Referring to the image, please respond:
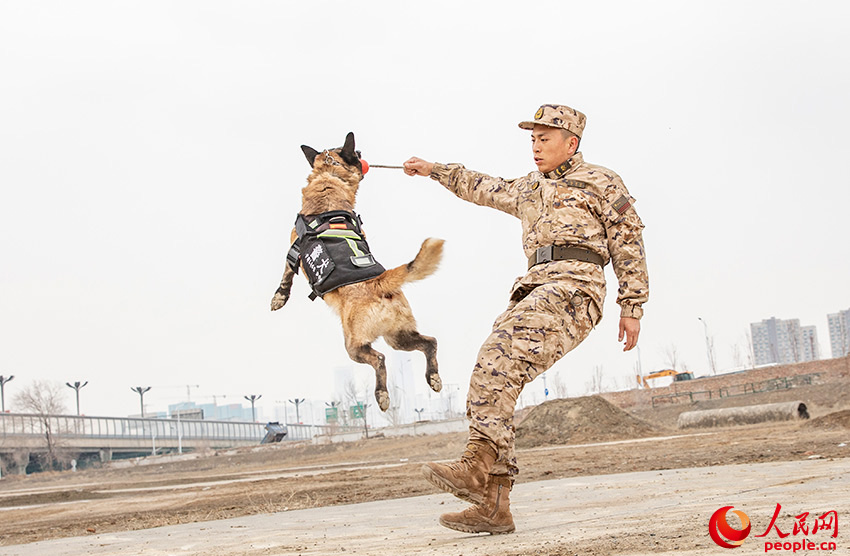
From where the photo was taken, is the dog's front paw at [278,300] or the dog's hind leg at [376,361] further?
the dog's front paw at [278,300]

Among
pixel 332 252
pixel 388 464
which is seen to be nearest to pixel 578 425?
pixel 388 464

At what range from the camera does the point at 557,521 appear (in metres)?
5.33

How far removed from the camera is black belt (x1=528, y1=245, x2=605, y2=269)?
4969mm

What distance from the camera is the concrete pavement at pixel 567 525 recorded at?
390 centimetres

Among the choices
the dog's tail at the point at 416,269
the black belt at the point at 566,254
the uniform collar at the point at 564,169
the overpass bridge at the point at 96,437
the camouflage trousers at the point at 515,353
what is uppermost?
the uniform collar at the point at 564,169

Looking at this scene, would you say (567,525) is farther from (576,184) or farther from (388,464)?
(388,464)

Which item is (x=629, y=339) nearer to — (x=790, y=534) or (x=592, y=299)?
(x=592, y=299)

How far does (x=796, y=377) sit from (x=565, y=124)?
5291cm

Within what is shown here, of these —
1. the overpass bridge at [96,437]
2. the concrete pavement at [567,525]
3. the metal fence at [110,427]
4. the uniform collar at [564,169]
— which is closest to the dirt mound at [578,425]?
the concrete pavement at [567,525]

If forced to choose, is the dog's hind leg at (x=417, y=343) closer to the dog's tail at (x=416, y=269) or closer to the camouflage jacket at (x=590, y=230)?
the dog's tail at (x=416, y=269)

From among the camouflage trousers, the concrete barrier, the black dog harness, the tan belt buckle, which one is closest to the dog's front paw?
the black dog harness

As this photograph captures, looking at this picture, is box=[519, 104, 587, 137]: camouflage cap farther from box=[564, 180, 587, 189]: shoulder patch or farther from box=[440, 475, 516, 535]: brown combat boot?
box=[440, 475, 516, 535]: brown combat boot

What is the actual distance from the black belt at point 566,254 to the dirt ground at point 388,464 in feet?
6.02

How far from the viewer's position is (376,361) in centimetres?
580
